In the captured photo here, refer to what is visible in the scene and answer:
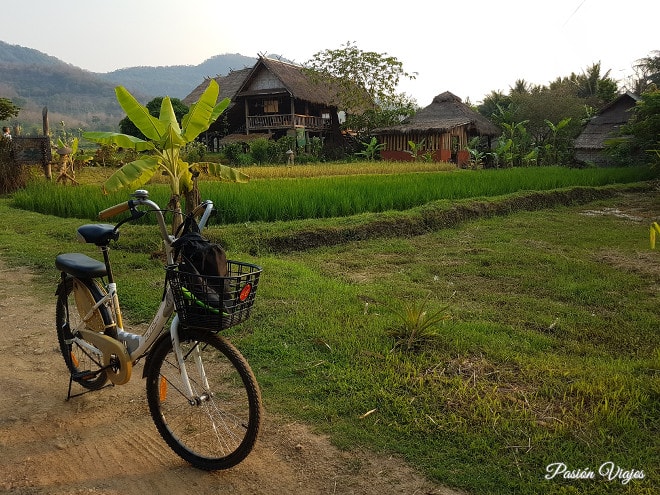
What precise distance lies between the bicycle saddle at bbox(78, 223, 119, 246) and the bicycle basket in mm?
660

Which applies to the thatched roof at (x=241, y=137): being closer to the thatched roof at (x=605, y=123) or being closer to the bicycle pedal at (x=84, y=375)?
the thatched roof at (x=605, y=123)

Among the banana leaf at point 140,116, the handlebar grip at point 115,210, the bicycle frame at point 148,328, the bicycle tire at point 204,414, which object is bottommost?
the bicycle tire at point 204,414

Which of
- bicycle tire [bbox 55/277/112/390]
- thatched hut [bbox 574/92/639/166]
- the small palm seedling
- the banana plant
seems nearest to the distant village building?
thatched hut [bbox 574/92/639/166]

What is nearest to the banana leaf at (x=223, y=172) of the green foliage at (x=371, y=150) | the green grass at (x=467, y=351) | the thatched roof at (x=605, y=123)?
the green grass at (x=467, y=351)

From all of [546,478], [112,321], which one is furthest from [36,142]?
[546,478]

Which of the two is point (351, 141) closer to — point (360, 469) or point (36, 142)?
point (36, 142)

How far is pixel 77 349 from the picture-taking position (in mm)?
2953

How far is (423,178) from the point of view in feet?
38.4

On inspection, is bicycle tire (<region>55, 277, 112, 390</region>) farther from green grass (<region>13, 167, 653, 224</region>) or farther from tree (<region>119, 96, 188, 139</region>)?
tree (<region>119, 96, 188, 139</region>)

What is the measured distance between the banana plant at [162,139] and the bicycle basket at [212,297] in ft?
9.67

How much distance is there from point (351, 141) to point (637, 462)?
25.1 metres

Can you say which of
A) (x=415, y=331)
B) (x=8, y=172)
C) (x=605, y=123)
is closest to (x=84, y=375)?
(x=415, y=331)

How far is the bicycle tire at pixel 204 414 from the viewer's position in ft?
6.84

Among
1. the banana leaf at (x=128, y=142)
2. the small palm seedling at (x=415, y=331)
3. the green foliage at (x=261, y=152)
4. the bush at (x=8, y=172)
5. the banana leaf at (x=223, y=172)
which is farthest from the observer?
the green foliage at (x=261, y=152)
